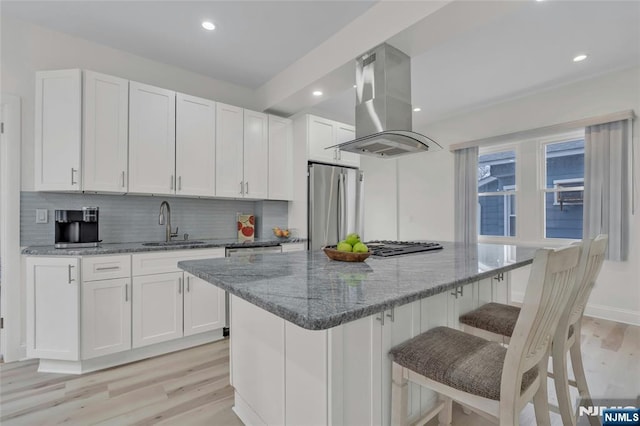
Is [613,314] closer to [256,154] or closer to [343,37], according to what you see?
[343,37]

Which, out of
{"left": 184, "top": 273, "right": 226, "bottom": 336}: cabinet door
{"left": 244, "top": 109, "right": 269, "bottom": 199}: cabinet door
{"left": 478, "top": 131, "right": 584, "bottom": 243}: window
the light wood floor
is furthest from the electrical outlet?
{"left": 478, "top": 131, "right": 584, "bottom": 243}: window

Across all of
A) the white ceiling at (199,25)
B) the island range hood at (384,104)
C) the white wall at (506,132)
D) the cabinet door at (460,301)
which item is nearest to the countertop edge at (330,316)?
the cabinet door at (460,301)

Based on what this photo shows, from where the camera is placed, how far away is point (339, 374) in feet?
3.52

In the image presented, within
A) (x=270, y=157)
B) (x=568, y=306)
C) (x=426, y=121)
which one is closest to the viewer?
(x=568, y=306)

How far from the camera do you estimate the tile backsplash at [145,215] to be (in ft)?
8.44

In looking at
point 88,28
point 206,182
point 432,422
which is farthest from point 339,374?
point 88,28

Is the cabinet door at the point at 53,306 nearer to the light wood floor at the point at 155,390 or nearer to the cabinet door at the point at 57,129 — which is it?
the light wood floor at the point at 155,390

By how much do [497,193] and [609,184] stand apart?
4.20ft

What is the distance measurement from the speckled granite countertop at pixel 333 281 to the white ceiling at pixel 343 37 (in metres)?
1.62

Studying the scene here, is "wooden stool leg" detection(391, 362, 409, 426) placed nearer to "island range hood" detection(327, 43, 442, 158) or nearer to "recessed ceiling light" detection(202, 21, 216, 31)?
"island range hood" detection(327, 43, 442, 158)

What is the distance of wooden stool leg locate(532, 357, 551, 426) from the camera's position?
1.07m

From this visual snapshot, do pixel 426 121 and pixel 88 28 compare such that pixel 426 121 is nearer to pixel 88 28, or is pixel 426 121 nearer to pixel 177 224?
pixel 177 224

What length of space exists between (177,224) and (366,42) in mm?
2566

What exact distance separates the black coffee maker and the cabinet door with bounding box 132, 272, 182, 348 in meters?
0.56
